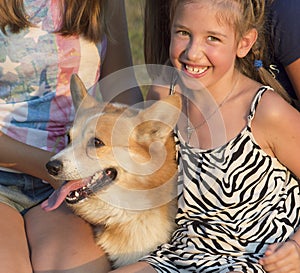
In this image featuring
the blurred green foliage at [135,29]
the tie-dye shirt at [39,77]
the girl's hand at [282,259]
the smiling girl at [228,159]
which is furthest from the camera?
the blurred green foliage at [135,29]

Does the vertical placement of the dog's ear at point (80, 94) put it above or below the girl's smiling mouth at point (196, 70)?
below

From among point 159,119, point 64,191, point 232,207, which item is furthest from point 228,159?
point 64,191

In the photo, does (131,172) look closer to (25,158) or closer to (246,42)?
(25,158)

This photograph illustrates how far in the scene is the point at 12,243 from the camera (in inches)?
116

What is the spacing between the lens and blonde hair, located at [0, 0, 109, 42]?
3141 millimetres

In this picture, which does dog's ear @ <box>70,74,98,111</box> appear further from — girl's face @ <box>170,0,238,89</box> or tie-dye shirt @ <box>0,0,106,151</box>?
girl's face @ <box>170,0,238,89</box>

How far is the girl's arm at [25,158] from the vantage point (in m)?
3.13

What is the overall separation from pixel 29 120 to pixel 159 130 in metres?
0.64

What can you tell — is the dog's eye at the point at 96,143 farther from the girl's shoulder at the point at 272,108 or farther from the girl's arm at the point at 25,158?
the girl's shoulder at the point at 272,108

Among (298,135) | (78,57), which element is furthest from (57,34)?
(298,135)

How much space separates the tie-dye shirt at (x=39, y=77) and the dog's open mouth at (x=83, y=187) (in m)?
0.37

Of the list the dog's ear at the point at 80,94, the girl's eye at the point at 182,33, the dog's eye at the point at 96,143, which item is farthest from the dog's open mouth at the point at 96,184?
the girl's eye at the point at 182,33

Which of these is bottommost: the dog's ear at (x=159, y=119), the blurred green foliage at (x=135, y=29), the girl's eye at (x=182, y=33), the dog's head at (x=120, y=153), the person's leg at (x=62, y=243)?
the blurred green foliage at (x=135, y=29)

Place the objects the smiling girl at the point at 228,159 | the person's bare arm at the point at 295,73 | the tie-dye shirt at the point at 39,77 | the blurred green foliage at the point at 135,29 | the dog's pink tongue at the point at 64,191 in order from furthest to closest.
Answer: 1. the blurred green foliage at the point at 135,29
2. the tie-dye shirt at the point at 39,77
3. the person's bare arm at the point at 295,73
4. the dog's pink tongue at the point at 64,191
5. the smiling girl at the point at 228,159
